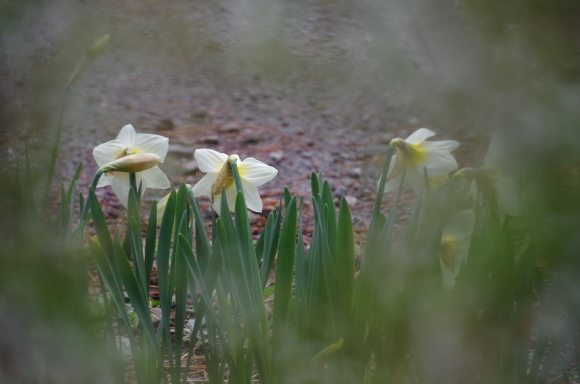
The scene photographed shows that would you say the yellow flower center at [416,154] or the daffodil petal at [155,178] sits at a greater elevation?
the yellow flower center at [416,154]

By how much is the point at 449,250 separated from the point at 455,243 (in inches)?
0.6

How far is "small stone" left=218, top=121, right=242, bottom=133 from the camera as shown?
310cm

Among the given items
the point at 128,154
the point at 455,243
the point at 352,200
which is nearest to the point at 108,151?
the point at 128,154

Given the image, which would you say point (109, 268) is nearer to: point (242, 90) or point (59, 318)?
point (59, 318)

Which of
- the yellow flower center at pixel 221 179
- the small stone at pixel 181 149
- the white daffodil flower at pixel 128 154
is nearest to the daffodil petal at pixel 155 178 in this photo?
the white daffodil flower at pixel 128 154

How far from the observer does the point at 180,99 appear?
11.8 feet

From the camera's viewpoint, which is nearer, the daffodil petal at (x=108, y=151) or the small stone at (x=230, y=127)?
the daffodil petal at (x=108, y=151)

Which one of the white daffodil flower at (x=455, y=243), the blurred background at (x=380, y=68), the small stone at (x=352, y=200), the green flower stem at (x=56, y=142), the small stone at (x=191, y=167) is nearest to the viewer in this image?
the blurred background at (x=380, y=68)

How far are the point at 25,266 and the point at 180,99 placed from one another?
3.49m

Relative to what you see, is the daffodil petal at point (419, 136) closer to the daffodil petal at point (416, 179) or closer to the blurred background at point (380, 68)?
the daffodil petal at point (416, 179)

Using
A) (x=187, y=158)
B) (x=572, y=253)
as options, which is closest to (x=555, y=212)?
(x=572, y=253)

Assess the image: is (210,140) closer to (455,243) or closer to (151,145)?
(151,145)

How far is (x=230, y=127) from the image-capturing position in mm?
3154

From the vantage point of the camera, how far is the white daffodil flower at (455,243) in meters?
0.65
